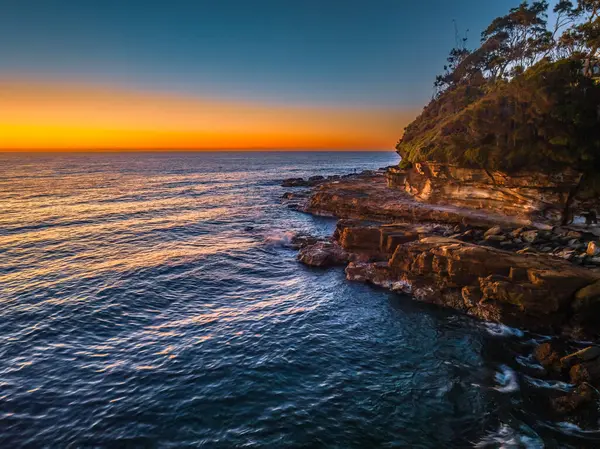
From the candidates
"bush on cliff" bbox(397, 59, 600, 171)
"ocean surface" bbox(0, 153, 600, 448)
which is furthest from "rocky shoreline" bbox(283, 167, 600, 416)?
"bush on cliff" bbox(397, 59, 600, 171)

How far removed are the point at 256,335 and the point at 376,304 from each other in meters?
10.1

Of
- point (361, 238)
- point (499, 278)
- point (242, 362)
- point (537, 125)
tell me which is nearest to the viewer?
point (242, 362)

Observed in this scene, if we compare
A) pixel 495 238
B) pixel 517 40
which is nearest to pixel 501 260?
pixel 495 238

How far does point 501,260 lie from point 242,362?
19.8 m

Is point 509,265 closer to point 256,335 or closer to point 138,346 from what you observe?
point 256,335

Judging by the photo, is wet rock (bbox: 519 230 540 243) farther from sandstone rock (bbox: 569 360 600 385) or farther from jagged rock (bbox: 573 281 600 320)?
sandstone rock (bbox: 569 360 600 385)

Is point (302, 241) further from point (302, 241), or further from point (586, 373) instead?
point (586, 373)

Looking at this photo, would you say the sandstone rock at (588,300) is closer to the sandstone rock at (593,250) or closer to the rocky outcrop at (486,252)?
the rocky outcrop at (486,252)

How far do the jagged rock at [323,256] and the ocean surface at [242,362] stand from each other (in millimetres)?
1249

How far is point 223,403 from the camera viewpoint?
1670cm

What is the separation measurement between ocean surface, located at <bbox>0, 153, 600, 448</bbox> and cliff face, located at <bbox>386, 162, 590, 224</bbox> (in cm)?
2033

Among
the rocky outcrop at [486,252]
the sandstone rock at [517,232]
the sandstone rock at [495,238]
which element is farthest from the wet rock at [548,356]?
the sandstone rock at [517,232]

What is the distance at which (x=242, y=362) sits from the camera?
65.9 ft

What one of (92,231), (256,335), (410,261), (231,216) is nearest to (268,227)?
(231,216)
